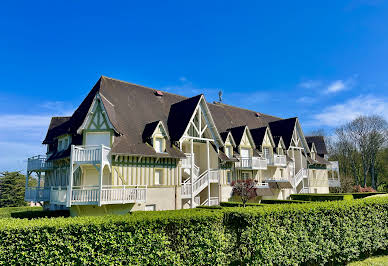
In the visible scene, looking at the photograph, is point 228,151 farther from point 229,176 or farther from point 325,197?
point 325,197

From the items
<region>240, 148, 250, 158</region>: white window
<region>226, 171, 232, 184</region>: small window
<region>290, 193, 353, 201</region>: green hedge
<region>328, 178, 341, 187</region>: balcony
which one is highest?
<region>240, 148, 250, 158</region>: white window

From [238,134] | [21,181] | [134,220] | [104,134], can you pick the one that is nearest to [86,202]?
[104,134]

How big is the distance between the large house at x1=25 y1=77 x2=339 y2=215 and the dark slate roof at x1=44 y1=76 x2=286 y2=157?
0.10 meters

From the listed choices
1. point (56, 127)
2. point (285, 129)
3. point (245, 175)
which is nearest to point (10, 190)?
point (56, 127)

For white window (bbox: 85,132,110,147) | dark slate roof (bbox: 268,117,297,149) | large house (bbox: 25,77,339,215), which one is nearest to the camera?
large house (bbox: 25,77,339,215)

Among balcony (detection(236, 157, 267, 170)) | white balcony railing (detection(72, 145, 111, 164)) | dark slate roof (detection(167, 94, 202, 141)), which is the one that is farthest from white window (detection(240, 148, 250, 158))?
white balcony railing (detection(72, 145, 111, 164))

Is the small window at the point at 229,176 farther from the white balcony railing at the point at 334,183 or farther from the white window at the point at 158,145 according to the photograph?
the white balcony railing at the point at 334,183

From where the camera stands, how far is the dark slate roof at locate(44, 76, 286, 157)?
66.9 feet

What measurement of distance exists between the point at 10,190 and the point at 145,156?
32.3 m

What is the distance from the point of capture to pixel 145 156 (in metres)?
20.0

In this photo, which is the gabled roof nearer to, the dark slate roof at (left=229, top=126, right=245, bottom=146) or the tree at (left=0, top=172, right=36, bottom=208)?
the dark slate roof at (left=229, top=126, right=245, bottom=146)

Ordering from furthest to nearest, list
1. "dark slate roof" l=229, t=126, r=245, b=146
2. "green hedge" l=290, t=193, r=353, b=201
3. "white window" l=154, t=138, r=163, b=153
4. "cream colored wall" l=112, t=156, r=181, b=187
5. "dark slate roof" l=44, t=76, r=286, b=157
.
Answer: "dark slate roof" l=229, t=126, r=245, b=146 < "green hedge" l=290, t=193, r=353, b=201 < "white window" l=154, t=138, r=163, b=153 < "dark slate roof" l=44, t=76, r=286, b=157 < "cream colored wall" l=112, t=156, r=181, b=187

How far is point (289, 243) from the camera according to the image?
1012cm

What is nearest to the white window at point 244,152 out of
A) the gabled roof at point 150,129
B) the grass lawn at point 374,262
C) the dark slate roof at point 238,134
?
the dark slate roof at point 238,134
